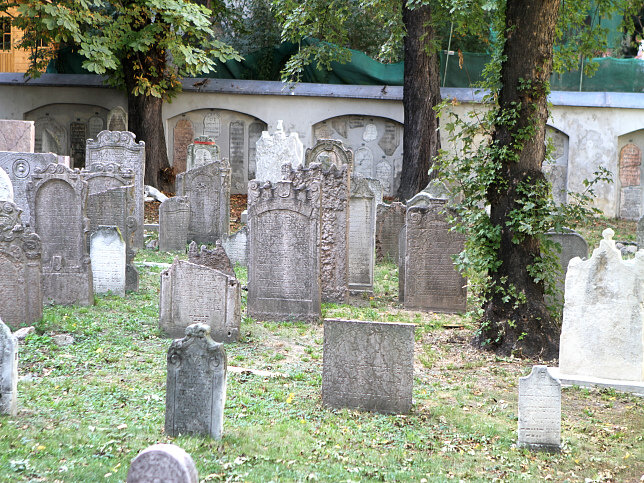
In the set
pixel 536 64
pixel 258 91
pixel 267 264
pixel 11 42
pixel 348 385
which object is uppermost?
pixel 11 42

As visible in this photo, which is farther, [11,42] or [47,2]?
[11,42]

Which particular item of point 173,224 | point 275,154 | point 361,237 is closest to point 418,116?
point 275,154

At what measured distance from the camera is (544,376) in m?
6.06

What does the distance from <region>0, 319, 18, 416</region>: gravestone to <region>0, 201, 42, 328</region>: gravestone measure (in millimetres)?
2841

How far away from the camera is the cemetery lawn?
5.47m

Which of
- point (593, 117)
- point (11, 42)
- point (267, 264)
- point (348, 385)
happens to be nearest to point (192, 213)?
point (267, 264)

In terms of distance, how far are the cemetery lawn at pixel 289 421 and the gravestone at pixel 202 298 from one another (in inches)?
10.6

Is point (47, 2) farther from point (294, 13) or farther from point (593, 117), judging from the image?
point (593, 117)

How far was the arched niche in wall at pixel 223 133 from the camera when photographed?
25.6 m

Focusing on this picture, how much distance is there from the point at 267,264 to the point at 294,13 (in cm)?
903

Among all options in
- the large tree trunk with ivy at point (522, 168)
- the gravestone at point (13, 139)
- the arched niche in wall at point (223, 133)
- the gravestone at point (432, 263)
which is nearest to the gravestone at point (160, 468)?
the large tree trunk with ivy at point (522, 168)

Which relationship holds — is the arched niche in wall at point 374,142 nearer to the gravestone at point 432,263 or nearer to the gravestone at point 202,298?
the gravestone at point 432,263

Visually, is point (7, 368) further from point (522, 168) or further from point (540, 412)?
point (522, 168)

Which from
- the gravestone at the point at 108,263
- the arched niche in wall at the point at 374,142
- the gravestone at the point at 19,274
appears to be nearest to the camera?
the gravestone at the point at 19,274
